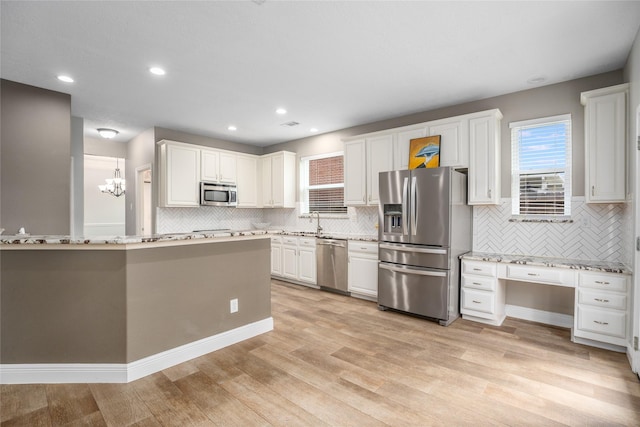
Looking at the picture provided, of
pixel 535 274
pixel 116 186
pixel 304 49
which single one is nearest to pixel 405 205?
pixel 535 274

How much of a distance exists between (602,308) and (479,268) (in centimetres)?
109

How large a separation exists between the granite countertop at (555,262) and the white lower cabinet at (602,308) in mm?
56

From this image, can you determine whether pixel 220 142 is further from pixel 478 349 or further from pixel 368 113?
pixel 478 349

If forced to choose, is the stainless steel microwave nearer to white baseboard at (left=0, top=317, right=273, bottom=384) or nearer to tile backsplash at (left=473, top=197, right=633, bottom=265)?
white baseboard at (left=0, top=317, right=273, bottom=384)

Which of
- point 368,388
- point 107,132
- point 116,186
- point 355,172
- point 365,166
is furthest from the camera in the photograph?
point 116,186

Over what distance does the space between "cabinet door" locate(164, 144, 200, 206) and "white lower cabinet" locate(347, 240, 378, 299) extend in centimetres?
284

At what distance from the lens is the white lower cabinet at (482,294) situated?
3535 mm

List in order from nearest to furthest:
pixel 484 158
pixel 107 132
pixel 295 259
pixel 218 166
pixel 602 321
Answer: pixel 602 321 → pixel 484 158 → pixel 107 132 → pixel 295 259 → pixel 218 166

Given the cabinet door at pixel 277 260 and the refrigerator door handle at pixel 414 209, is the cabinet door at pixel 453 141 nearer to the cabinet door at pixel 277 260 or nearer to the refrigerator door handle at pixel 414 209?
the refrigerator door handle at pixel 414 209

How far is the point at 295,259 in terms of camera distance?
5.59m

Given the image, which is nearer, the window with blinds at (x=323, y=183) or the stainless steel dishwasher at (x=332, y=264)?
the stainless steel dishwasher at (x=332, y=264)

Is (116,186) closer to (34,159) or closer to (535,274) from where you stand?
(34,159)

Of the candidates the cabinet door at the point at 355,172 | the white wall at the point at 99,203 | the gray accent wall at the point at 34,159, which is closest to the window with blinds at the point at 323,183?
the cabinet door at the point at 355,172

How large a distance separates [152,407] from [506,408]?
236 cm
